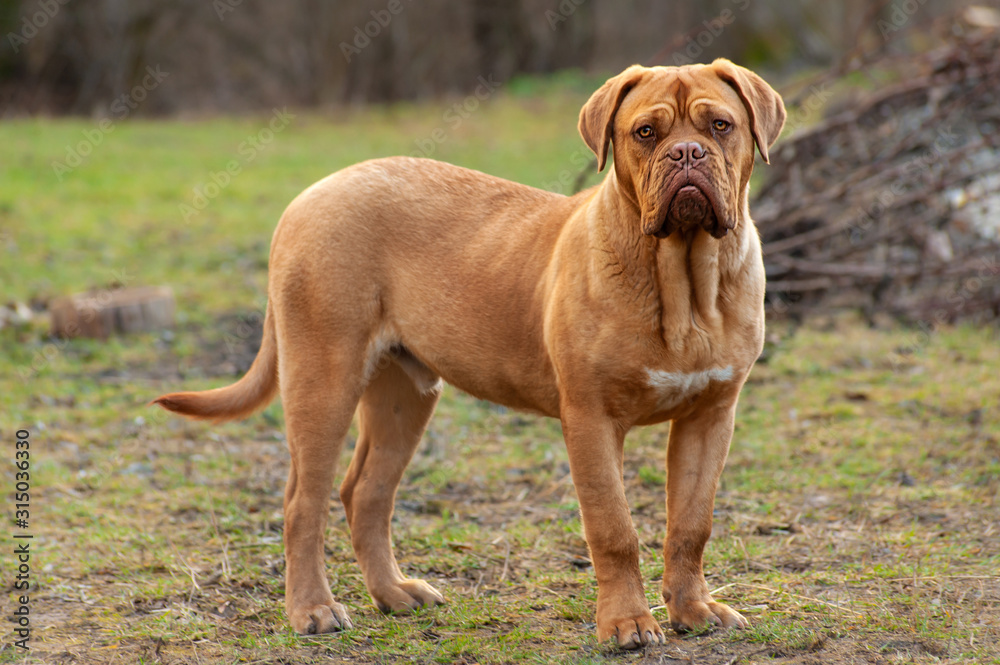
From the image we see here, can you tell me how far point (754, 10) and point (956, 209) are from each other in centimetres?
1250

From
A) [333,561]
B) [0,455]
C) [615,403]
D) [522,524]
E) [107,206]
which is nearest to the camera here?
[615,403]

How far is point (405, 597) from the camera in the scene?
14.2 feet

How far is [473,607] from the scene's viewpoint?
14.1 ft

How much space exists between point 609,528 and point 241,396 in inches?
68.3

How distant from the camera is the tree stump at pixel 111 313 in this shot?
27.8 feet

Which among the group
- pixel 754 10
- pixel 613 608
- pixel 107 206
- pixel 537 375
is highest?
pixel 754 10

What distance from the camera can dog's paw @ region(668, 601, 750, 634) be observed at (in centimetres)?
382

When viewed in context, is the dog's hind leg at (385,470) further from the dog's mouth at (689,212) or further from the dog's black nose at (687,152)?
the dog's black nose at (687,152)

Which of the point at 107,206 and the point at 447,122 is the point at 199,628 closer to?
the point at 107,206

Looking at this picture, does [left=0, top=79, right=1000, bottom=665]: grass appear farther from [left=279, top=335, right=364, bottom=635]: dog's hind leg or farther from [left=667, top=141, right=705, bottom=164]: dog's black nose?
[left=667, top=141, right=705, bottom=164]: dog's black nose

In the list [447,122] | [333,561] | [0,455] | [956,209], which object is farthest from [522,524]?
[447,122]

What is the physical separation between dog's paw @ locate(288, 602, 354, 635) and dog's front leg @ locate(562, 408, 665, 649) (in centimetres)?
106

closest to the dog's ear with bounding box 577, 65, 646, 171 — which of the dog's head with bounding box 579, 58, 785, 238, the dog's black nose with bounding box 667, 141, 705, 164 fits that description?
the dog's head with bounding box 579, 58, 785, 238

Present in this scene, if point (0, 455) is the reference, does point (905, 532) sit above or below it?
above
